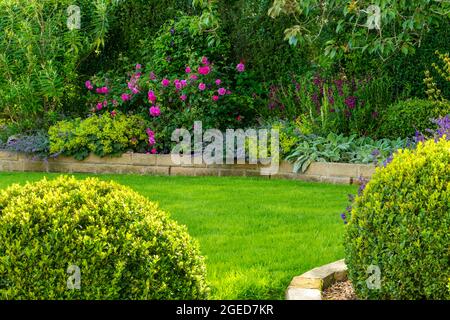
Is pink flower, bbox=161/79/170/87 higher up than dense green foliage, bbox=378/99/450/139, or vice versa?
pink flower, bbox=161/79/170/87

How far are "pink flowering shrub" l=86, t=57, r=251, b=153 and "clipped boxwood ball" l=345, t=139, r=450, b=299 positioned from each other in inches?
260

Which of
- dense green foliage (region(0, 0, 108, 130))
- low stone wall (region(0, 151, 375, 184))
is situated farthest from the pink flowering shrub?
dense green foliage (region(0, 0, 108, 130))

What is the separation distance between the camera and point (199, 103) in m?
10.4

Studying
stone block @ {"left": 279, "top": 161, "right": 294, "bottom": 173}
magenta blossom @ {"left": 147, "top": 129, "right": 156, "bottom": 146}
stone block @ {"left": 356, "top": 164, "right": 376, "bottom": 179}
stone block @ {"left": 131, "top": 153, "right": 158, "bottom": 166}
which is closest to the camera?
stone block @ {"left": 356, "top": 164, "right": 376, "bottom": 179}

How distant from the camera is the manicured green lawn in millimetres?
4719

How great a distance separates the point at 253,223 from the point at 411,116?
12.8 ft

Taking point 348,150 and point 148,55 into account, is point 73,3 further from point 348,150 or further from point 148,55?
point 348,150

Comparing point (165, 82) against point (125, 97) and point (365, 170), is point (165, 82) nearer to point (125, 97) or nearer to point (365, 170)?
point (125, 97)

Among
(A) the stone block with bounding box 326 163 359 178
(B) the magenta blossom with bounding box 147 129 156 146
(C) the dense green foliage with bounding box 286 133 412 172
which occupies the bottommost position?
(A) the stone block with bounding box 326 163 359 178

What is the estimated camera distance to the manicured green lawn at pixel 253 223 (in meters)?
4.72

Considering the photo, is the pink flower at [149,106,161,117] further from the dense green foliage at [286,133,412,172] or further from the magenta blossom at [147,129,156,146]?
the dense green foliage at [286,133,412,172]

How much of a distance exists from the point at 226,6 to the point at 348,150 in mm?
3700

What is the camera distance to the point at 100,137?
33.4 feet

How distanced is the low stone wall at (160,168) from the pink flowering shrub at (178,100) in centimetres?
36
